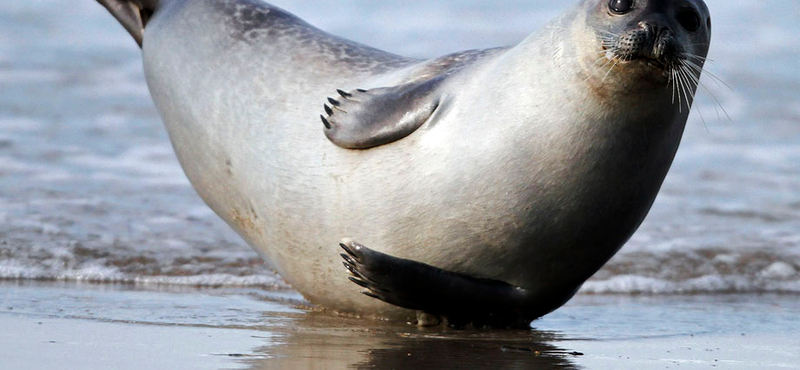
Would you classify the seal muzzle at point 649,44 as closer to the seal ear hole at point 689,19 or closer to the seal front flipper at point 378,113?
the seal ear hole at point 689,19

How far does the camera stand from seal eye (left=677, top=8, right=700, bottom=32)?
4.25m

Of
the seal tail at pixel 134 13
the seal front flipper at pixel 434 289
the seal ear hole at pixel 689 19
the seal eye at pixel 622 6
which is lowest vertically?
the seal front flipper at pixel 434 289

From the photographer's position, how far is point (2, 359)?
386cm

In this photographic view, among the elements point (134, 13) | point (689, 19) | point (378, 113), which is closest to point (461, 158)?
point (378, 113)

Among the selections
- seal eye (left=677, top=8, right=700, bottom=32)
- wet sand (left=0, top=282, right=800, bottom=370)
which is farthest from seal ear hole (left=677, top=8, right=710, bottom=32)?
wet sand (left=0, top=282, right=800, bottom=370)

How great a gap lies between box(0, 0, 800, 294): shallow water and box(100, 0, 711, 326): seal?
0.68 m

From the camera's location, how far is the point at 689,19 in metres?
4.28

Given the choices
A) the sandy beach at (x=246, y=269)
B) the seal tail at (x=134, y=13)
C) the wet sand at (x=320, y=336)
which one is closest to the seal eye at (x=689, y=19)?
the sandy beach at (x=246, y=269)

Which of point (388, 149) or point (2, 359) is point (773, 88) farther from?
point (2, 359)

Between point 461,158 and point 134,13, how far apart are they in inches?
105

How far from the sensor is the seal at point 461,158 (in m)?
4.38

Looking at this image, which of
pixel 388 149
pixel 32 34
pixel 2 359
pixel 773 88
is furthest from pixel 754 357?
pixel 32 34

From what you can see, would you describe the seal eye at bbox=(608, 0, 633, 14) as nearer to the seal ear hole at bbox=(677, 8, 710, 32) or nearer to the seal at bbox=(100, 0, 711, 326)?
the seal at bbox=(100, 0, 711, 326)

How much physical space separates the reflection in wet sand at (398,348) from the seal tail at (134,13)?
208cm
